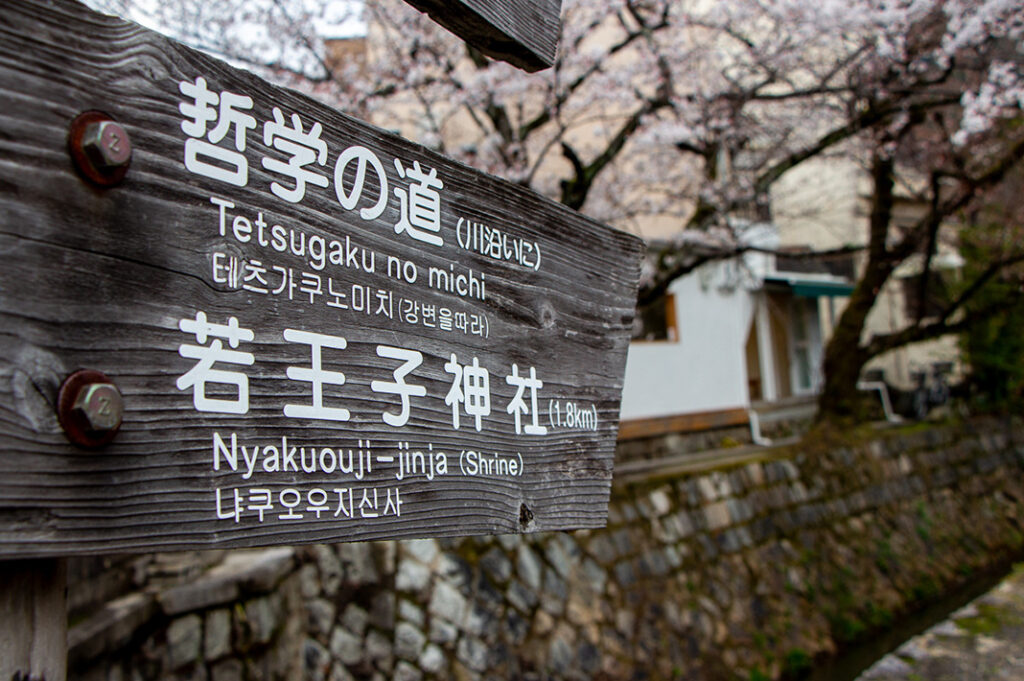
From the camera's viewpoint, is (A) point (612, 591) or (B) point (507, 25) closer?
(B) point (507, 25)

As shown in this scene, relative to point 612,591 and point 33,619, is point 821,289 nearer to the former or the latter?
point 612,591

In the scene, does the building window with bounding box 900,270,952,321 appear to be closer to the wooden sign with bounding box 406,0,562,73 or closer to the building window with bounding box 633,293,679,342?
the building window with bounding box 633,293,679,342

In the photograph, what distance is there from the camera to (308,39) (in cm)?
659

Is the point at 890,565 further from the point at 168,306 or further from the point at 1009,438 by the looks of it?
the point at 168,306

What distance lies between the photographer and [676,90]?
7926 millimetres

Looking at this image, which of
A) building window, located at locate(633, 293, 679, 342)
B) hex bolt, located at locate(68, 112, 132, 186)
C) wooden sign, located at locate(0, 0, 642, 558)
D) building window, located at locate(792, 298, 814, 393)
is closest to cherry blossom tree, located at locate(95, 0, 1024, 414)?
building window, located at locate(633, 293, 679, 342)

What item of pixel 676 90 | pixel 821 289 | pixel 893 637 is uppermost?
pixel 676 90

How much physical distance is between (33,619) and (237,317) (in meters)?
0.51

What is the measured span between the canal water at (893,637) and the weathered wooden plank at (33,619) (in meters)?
7.65

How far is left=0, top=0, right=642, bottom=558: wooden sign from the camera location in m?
0.92

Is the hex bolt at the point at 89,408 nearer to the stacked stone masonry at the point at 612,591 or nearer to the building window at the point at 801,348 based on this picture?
the stacked stone masonry at the point at 612,591

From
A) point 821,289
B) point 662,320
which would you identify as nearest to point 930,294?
point 821,289

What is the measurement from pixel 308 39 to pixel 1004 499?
13236 millimetres

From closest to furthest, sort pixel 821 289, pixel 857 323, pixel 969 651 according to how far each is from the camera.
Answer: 1. pixel 969 651
2. pixel 857 323
3. pixel 821 289
